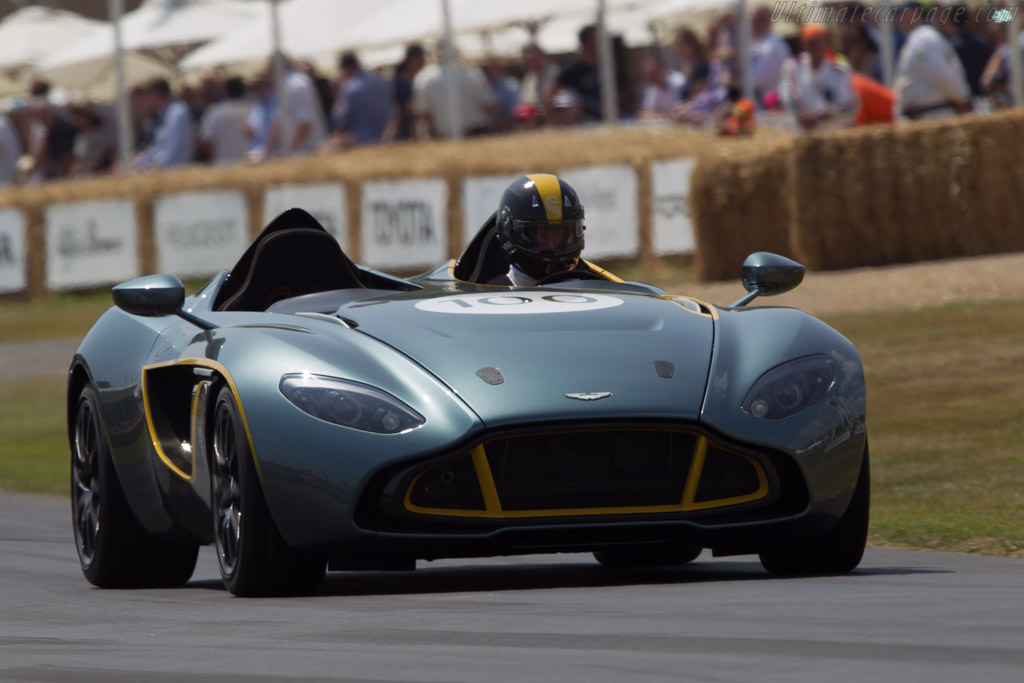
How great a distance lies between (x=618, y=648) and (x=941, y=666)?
2.47 feet

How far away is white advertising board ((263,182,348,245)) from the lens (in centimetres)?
2373

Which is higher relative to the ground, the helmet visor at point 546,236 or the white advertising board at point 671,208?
the helmet visor at point 546,236

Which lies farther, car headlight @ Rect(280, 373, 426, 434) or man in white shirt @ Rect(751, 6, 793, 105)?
man in white shirt @ Rect(751, 6, 793, 105)

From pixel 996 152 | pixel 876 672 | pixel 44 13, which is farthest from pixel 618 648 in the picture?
pixel 44 13

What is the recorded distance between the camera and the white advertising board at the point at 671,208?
20.5 meters

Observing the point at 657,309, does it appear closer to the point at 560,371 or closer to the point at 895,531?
the point at 560,371

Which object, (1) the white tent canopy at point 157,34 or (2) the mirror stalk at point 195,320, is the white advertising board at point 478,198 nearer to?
(1) the white tent canopy at point 157,34

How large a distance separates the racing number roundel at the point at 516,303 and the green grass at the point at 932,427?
5.18 ft

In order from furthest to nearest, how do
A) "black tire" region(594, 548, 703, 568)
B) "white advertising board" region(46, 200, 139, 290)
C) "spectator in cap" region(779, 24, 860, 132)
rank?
"white advertising board" region(46, 200, 139, 290), "spectator in cap" region(779, 24, 860, 132), "black tire" region(594, 548, 703, 568)

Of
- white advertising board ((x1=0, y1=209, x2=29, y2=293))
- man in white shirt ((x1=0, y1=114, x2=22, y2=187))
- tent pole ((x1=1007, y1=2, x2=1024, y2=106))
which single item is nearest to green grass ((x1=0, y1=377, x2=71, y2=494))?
tent pole ((x1=1007, y1=2, x2=1024, y2=106))

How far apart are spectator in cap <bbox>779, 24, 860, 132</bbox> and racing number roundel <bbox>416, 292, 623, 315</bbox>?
461 inches

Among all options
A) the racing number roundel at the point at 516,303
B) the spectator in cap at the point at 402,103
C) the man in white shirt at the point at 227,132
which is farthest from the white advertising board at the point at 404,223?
the racing number roundel at the point at 516,303

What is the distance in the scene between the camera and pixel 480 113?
77.3 ft

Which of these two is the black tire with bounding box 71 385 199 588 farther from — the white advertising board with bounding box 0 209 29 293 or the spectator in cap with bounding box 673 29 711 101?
the white advertising board with bounding box 0 209 29 293
